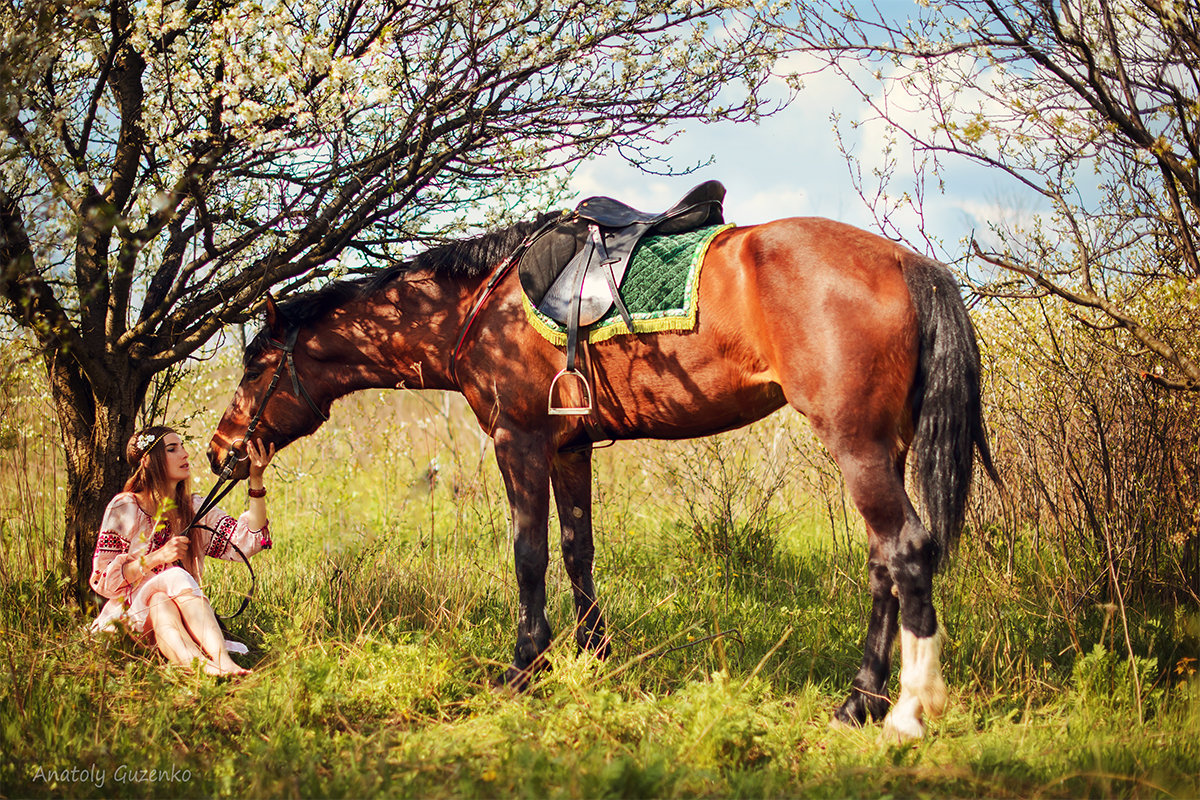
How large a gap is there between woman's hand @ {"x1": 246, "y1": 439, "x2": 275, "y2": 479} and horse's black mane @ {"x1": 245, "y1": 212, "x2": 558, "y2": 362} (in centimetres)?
50

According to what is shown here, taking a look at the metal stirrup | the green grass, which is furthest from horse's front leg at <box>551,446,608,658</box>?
the metal stirrup

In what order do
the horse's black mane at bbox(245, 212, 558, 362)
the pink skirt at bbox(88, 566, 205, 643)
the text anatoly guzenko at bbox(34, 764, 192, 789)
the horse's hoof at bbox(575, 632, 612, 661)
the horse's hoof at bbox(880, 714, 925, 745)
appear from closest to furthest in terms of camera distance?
the text anatoly guzenko at bbox(34, 764, 192, 789) → the horse's hoof at bbox(880, 714, 925, 745) → the pink skirt at bbox(88, 566, 205, 643) → the horse's hoof at bbox(575, 632, 612, 661) → the horse's black mane at bbox(245, 212, 558, 362)

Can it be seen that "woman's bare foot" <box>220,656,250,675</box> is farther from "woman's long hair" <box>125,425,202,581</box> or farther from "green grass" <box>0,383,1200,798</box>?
"woman's long hair" <box>125,425,202,581</box>

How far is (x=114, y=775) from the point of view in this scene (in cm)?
266

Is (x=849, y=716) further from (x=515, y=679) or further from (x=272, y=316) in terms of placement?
(x=272, y=316)

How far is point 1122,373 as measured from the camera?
4.42 meters

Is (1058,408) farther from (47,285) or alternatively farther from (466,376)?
(47,285)

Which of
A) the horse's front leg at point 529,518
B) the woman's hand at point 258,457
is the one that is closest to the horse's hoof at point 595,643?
the horse's front leg at point 529,518

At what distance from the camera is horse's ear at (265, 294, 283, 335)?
421cm

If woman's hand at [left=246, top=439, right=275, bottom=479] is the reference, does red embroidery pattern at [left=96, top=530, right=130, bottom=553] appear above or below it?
below

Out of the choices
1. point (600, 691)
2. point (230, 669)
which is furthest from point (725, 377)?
point (230, 669)

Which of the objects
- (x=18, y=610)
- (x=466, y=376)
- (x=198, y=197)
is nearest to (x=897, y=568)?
(x=466, y=376)

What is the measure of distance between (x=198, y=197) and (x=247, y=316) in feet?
2.72

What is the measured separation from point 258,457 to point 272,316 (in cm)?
75
